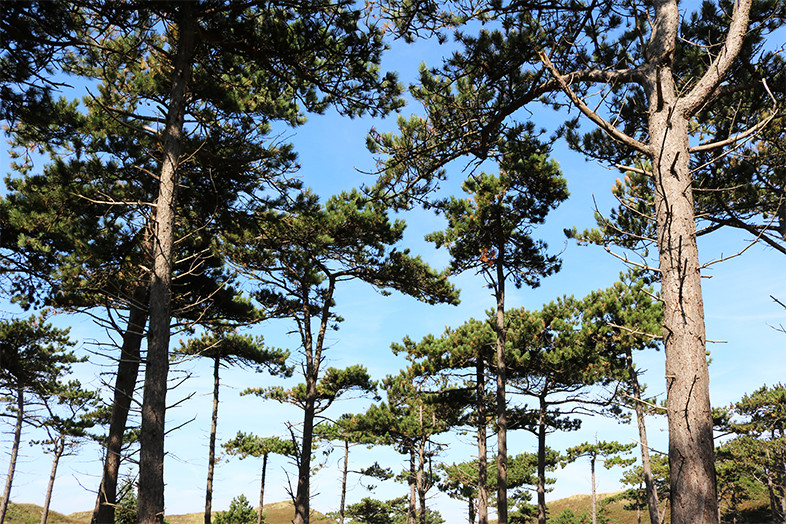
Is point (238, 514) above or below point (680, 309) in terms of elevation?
below

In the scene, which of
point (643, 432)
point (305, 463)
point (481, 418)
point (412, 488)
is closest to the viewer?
point (305, 463)

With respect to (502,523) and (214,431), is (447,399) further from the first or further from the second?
(214,431)

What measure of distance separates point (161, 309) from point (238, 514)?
22.3m

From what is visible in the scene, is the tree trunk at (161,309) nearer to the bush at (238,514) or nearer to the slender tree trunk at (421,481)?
the slender tree trunk at (421,481)

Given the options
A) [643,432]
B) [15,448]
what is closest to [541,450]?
[643,432]

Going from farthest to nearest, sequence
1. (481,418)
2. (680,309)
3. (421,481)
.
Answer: (421,481)
(481,418)
(680,309)

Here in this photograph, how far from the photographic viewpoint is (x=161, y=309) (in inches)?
208

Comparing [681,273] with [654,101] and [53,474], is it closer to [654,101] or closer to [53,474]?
[654,101]

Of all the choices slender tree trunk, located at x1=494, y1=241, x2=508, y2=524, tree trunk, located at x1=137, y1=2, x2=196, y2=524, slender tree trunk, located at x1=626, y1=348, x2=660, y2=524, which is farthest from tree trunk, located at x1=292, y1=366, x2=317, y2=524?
slender tree trunk, located at x1=626, y1=348, x2=660, y2=524

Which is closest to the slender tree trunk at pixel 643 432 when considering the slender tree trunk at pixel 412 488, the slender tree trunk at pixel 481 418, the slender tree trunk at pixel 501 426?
the slender tree trunk at pixel 481 418

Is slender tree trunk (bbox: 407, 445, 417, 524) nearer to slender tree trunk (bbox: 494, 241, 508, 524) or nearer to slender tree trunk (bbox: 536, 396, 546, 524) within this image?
slender tree trunk (bbox: 536, 396, 546, 524)

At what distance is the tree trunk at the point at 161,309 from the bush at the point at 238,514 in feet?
71.6

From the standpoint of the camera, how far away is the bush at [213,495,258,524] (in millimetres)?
23172

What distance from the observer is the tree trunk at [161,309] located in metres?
4.73
